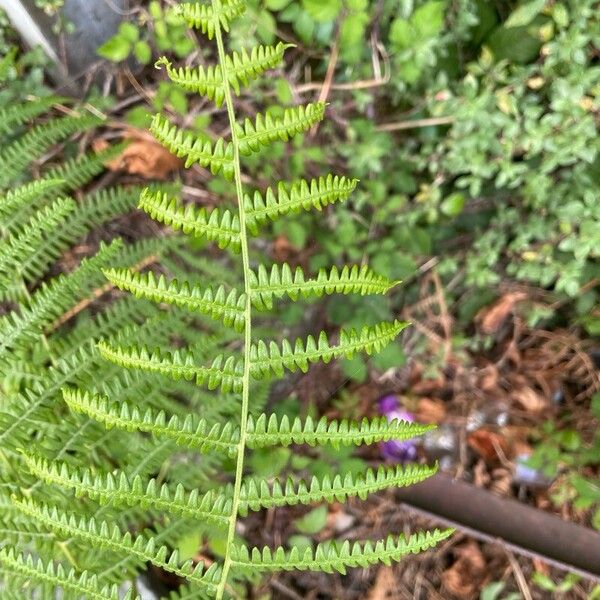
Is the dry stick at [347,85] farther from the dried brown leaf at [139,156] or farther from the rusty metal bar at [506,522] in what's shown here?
the rusty metal bar at [506,522]

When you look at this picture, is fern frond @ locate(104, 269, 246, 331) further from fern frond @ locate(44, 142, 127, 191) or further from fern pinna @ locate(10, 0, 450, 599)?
fern frond @ locate(44, 142, 127, 191)

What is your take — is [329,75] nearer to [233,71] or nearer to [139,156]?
[139,156]

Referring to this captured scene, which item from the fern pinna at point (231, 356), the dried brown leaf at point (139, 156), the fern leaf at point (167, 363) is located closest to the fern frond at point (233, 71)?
the fern pinna at point (231, 356)

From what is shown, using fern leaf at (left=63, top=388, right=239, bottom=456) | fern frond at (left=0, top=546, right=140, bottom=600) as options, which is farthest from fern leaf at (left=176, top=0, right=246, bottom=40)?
fern frond at (left=0, top=546, right=140, bottom=600)

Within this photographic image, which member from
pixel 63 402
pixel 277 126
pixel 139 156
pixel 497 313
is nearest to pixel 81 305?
pixel 63 402

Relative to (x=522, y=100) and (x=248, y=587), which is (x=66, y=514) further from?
(x=522, y=100)

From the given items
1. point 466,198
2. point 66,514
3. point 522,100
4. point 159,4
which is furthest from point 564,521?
point 159,4
